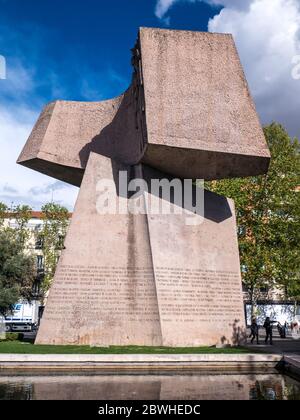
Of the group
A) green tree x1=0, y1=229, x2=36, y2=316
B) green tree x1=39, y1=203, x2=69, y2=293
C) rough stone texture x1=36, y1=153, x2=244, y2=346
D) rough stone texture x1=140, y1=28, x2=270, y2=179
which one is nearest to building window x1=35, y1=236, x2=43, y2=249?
green tree x1=39, y1=203, x2=69, y2=293

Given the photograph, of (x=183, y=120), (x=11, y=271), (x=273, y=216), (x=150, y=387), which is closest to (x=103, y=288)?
(x=183, y=120)

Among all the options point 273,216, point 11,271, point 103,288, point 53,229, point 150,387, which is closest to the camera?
point 150,387

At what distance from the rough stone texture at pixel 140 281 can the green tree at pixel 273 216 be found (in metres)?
→ 15.6

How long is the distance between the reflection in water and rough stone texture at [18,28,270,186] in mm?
7567

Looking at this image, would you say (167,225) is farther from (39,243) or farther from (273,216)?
(39,243)

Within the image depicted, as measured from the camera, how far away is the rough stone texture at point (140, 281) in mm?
14031

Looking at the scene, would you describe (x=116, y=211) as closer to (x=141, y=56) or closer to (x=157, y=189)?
(x=157, y=189)

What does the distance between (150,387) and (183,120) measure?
359 inches

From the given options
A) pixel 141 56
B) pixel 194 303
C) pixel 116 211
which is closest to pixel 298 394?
pixel 194 303

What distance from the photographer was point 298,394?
25.4 feet

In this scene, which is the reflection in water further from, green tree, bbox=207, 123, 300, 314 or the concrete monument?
green tree, bbox=207, 123, 300, 314

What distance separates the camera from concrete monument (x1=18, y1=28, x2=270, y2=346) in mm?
Result: 14133

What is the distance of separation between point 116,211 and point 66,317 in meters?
3.95

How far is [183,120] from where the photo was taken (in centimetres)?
1490
